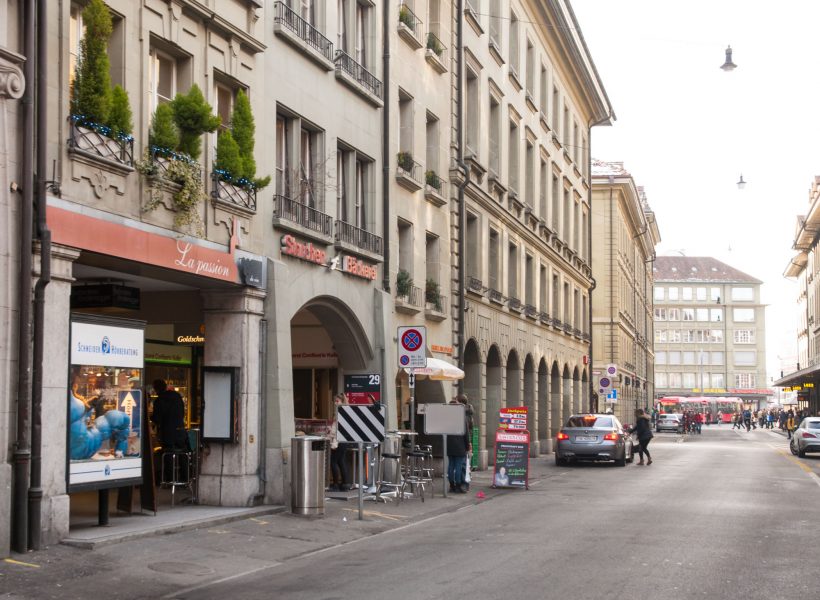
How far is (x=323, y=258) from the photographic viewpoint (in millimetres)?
20000

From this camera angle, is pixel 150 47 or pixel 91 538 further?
pixel 150 47

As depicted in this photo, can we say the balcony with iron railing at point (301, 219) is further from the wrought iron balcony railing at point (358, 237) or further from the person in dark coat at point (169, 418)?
the person in dark coat at point (169, 418)

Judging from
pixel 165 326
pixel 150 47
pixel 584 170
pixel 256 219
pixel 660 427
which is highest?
pixel 584 170

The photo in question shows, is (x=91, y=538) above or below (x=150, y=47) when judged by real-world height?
below

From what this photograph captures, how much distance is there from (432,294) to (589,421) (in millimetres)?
8668

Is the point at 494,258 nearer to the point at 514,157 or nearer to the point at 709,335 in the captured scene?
the point at 514,157

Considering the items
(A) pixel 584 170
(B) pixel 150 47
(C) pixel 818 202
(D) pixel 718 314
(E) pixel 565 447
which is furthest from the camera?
(D) pixel 718 314

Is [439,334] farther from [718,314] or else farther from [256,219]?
[718,314]

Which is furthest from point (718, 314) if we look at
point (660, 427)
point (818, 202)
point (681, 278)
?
point (818, 202)

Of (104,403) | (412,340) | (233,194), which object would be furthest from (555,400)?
(104,403)

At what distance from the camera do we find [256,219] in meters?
17.6

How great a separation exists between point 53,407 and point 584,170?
143 ft

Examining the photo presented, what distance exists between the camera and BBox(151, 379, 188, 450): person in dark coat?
56.3ft

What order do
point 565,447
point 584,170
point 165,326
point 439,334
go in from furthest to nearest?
1. point 584,170
2. point 565,447
3. point 439,334
4. point 165,326
